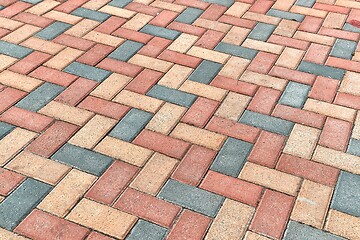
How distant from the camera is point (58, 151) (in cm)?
262

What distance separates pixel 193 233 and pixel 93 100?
3.82 feet

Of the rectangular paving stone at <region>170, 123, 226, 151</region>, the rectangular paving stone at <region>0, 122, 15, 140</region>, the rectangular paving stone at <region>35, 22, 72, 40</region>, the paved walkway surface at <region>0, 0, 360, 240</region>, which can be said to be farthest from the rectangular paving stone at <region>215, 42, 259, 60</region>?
the rectangular paving stone at <region>0, 122, 15, 140</region>

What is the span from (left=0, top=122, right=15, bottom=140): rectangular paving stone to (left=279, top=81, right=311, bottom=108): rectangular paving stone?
5.18ft

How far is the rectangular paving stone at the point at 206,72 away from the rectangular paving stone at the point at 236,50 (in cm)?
20

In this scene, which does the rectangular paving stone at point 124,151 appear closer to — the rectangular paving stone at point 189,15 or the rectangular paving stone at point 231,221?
the rectangular paving stone at point 231,221

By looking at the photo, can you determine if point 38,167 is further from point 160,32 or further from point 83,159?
point 160,32

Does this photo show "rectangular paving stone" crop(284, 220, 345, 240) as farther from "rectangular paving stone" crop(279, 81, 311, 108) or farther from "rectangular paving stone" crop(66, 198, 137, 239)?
"rectangular paving stone" crop(279, 81, 311, 108)

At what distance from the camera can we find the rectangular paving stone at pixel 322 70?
3.34 metres

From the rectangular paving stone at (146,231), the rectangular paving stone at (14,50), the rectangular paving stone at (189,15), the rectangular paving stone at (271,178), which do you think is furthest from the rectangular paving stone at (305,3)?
the rectangular paving stone at (146,231)

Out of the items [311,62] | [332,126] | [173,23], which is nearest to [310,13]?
[311,62]

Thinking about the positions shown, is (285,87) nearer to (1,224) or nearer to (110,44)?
(110,44)

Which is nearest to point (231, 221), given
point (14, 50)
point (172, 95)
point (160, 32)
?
point (172, 95)

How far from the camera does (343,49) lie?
143 inches

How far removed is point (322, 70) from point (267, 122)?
76 centimetres
